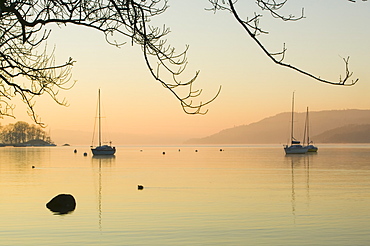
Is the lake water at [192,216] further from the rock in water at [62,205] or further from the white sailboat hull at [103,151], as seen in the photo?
the white sailboat hull at [103,151]

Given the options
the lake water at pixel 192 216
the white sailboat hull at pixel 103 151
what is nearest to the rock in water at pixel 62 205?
the lake water at pixel 192 216

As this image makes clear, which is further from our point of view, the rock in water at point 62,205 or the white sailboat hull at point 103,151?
the white sailboat hull at point 103,151

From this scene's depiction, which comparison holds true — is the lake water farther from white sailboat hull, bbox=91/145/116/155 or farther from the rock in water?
white sailboat hull, bbox=91/145/116/155

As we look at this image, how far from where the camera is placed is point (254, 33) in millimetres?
5855

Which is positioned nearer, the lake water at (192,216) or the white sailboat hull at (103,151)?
the lake water at (192,216)

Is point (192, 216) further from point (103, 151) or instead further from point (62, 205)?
point (103, 151)

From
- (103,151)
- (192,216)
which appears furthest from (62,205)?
(103,151)

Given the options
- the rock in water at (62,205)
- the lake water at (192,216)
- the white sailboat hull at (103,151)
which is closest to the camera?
the lake water at (192,216)

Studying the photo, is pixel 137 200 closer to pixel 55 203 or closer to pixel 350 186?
pixel 55 203

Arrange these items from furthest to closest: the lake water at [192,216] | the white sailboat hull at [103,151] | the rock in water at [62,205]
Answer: the white sailboat hull at [103,151] < the rock in water at [62,205] < the lake water at [192,216]

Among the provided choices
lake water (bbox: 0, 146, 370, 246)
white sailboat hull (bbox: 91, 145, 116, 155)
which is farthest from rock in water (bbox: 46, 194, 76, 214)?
white sailboat hull (bbox: 91, 145, 116, 155)

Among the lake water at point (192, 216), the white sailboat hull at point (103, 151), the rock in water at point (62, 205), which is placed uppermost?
the white sailboat hull at point (103, 151)

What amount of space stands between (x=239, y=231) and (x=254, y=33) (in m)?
17.4

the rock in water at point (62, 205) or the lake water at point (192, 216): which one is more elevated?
the rock in water at point (62, 205)
